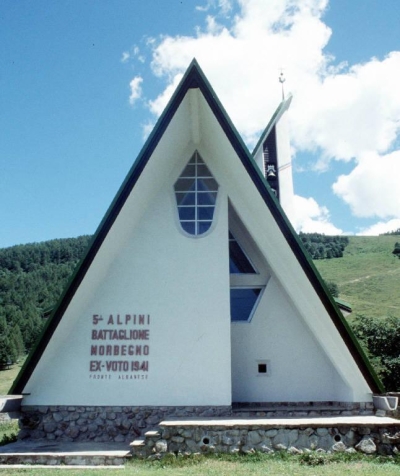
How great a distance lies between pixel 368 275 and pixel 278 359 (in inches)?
2384

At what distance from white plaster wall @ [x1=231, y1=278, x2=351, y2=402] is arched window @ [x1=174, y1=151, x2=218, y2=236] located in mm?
2424

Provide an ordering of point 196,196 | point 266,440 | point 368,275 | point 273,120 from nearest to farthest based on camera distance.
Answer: point 266,440
point 196,196
point 273,120
point 368,275

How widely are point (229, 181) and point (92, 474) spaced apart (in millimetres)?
6969

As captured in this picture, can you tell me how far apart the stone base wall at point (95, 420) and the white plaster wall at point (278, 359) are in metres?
1.40

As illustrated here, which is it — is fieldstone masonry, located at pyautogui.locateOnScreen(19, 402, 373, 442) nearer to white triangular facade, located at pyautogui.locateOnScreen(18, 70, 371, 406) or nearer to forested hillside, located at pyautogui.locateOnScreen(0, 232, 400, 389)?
white triangular facade, located at pyautogui.locateOnScreen(18, 70, 371, 406)

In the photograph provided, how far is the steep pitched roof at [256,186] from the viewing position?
9297 mm

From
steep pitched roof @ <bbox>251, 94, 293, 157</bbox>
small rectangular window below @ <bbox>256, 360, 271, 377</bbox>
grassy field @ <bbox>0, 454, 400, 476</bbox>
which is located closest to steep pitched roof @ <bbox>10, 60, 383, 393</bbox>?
small rectangular window below @ <bbox>256, 360, 271, 377</bbox>

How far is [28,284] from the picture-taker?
82.8 meters

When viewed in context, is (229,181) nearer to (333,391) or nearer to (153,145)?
(153,145)

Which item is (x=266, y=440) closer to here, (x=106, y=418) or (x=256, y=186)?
(x=106, y=418)

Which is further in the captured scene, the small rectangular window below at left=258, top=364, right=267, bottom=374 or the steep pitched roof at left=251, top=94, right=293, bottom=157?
the steep pitched roof at left=251, top=94, right=293, bottom=157

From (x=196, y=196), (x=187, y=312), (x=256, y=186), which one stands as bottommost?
(x=187, y=312)

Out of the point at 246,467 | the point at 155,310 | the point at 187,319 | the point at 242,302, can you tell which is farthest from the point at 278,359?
the point at 246,467

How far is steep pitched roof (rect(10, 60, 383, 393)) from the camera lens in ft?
30.5
